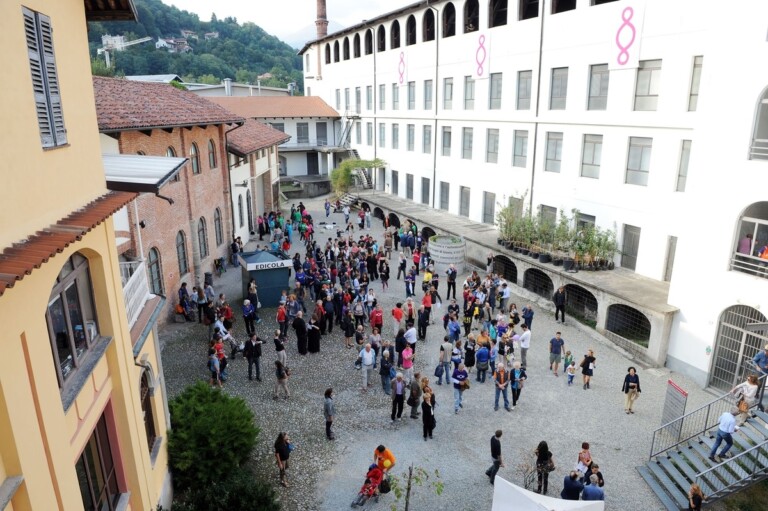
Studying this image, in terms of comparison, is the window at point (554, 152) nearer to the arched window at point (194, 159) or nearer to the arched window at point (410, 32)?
the arched window at point (410, 32)

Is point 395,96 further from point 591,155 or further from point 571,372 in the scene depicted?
point 571,372

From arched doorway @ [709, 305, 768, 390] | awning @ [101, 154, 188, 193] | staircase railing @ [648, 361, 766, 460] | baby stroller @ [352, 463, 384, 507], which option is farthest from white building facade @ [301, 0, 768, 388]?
awning @ [101, 154, 188, 193]

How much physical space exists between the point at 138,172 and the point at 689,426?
45.8 feet

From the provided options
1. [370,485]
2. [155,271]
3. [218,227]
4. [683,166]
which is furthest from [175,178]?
[683,166]

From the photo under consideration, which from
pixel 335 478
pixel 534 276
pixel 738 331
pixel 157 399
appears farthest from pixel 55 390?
pixel 534 276

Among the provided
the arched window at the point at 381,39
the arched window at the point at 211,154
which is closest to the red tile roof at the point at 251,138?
the arched window at the point at 211,154

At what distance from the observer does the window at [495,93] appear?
27.2 m

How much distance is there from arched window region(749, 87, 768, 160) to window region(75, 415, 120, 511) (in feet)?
52.6

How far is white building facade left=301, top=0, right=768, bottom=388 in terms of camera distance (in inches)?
571

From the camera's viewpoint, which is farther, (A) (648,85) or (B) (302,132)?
(B) (302,132)

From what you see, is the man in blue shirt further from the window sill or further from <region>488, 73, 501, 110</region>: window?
<region>488, 73, 501, 110</region>: window

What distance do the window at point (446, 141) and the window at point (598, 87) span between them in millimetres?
10711

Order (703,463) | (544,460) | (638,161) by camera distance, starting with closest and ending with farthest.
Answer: (544,460) < (703,463) < (638,161)

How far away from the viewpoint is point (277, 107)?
154 feet
